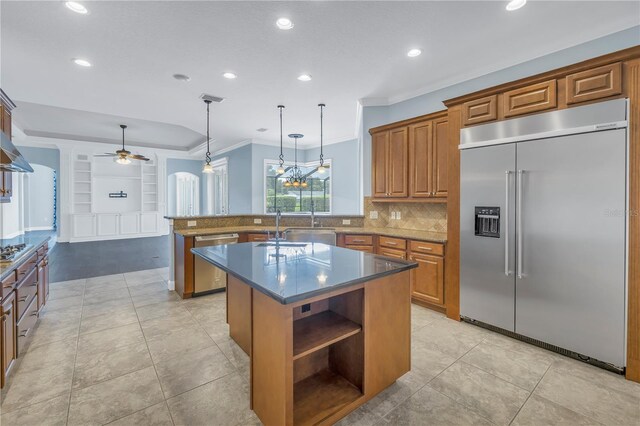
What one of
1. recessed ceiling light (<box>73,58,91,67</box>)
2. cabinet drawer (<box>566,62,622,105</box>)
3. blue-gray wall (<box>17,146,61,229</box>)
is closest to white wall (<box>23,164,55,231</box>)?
blue-gray wall (<box>17,146,61,229</box>)

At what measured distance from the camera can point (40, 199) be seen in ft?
36.4

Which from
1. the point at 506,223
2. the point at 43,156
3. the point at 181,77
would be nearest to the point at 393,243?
the point at 506,223

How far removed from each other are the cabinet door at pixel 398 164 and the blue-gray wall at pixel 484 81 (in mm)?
421

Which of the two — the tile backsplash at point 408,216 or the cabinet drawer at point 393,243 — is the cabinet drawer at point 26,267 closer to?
the cabinet drawer at point 393,243

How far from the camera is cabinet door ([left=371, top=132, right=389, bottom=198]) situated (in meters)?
4.34

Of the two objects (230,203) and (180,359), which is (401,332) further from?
(230,203)

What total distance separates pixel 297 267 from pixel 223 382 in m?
1.08

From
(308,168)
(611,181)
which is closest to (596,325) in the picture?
(611,181)

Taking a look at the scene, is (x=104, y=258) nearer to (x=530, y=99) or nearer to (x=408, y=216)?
(x=408, y=216)

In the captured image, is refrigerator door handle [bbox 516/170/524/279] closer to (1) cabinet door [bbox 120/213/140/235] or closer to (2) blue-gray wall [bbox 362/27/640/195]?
(2) blue-gray wall [bbox 362/27/640/195]

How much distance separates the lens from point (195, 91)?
4.23 meters

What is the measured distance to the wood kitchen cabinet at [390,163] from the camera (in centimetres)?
409

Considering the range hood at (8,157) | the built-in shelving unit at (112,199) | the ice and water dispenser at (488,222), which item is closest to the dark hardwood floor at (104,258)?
the built-in shelving unit at (112,199)

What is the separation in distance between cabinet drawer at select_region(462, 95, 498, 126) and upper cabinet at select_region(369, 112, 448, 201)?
1.77 ft
